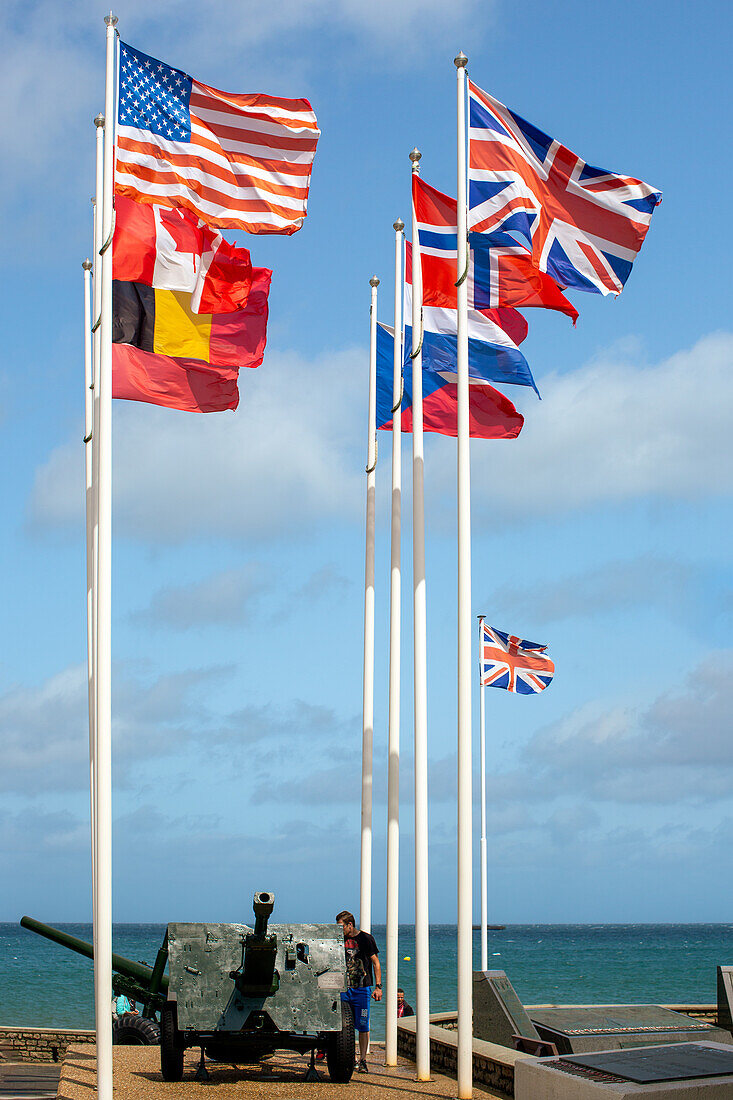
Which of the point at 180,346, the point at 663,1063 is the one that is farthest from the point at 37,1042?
the point at 663,1063

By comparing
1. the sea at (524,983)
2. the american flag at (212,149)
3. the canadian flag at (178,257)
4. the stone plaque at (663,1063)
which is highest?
the american flag at (212,149)

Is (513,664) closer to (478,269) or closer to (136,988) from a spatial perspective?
(136,988)

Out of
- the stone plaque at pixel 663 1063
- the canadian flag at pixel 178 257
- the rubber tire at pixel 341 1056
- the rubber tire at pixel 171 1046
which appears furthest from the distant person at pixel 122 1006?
the stone plaque at pixel 663 1063

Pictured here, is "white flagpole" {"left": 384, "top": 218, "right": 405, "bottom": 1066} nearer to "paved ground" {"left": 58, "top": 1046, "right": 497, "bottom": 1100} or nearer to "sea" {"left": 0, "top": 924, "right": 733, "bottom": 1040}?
"paved ground" {"left": 58, "top": 1046, "right": 497, "bottom": 1100}

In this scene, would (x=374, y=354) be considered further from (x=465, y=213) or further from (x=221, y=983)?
(x=221, y=983)

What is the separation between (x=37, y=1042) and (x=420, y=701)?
8.70 metres

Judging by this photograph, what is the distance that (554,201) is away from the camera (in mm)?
13422

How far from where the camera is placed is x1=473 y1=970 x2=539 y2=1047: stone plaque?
1379cm

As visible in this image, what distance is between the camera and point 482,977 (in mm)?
14938

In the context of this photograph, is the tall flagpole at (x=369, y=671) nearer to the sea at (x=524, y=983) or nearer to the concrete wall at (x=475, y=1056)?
the concrete wall at (x=475, y=1056)

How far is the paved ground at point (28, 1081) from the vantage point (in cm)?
1283

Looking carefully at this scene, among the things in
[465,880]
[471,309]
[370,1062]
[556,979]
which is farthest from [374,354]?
[556,979]

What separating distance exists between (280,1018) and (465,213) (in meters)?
8.36

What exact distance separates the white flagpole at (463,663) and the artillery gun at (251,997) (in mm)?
1784
